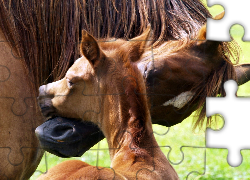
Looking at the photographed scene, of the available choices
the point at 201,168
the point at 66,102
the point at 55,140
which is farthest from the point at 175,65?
the point at 201,168

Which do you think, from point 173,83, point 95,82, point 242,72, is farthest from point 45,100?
point 242,72

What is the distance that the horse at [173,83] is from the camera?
8.22 feet

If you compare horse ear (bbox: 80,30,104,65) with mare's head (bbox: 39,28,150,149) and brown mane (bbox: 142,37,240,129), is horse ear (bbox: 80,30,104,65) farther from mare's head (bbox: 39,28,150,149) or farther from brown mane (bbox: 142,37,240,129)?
brown mane (bbox: 142,37,240,129)

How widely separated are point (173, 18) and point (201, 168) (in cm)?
229

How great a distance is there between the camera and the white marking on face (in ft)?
8.34

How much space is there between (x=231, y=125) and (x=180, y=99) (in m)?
0.35

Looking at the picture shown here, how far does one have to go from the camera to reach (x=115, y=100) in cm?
236

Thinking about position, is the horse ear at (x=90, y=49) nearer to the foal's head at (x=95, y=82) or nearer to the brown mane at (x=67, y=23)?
the foal's head at (x=95, y=82)

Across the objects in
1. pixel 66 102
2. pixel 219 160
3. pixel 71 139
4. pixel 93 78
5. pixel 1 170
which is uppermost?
pixel 93 78

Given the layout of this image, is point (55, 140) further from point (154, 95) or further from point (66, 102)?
point (154, 95)

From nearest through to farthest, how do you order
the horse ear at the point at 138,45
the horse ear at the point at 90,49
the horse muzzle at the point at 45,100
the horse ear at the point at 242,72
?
the horse ear at the point at 90,49 < the horse ear at the point at 138,45 < the horse muzzle at the point at 45,100 < the horse ear at the point at 242,72

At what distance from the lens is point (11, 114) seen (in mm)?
2680

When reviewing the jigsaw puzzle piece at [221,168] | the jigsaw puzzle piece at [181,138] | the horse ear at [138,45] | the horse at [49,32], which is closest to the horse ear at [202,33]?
the horse at [49,32]

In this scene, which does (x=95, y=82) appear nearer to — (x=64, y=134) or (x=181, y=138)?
(x=64, y=134)
